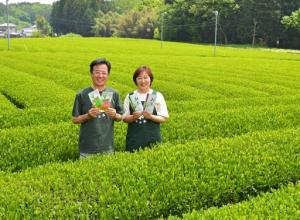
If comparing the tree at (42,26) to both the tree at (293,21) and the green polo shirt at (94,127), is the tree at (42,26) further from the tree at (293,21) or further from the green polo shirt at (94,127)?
the green polo shirt at (94,127)

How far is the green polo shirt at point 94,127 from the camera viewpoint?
22.6 ft

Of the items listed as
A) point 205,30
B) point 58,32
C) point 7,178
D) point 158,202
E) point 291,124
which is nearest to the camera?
point 158,202

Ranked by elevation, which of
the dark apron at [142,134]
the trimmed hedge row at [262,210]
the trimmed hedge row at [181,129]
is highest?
the dark apron at [142,134]

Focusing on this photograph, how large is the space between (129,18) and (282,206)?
127m

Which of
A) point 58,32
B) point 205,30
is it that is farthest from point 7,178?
point 58,32

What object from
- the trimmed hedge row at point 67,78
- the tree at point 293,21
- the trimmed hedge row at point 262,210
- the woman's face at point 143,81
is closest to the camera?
the trimmed hedge row at point 262,210

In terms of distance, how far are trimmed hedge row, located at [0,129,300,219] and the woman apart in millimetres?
295

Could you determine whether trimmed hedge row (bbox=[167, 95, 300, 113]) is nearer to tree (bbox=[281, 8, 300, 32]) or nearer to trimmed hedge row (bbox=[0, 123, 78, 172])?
trimmed hedge row (bbox=[0, 123, 78, 172])

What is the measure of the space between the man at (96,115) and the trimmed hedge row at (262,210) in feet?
7.12

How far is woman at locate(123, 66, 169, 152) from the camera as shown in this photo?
7059 mm

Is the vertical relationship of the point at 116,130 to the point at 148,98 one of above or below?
below

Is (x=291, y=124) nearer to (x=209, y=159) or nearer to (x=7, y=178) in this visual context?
(x=209, y=159)

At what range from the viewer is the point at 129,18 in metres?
129

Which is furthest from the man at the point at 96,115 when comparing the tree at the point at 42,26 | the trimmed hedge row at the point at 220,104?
the tree at the point at 42,26
